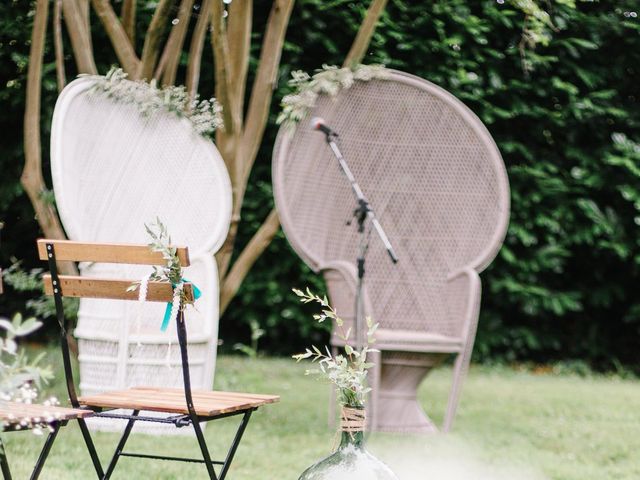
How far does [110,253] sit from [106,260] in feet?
0.07

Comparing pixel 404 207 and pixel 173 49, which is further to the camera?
pixel 404 207

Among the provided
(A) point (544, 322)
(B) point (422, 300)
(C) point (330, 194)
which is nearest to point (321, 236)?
(C) point (330, 194)

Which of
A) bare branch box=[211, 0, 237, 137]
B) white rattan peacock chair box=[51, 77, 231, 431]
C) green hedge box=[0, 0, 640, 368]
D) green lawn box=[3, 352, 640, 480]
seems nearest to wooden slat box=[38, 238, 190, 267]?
green lawn box=[3, 352, 640, 480]

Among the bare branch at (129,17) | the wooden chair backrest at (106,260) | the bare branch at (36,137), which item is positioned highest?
the wooden chair backrest at (106,260)

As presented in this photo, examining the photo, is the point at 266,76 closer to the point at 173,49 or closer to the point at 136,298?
the point at 173,49

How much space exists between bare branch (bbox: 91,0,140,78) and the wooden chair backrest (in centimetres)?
194

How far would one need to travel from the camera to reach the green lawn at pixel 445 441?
2.91m

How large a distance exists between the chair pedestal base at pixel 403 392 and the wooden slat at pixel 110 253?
186 cm

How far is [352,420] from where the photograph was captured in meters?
1.76

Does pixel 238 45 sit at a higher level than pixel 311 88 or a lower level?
higher

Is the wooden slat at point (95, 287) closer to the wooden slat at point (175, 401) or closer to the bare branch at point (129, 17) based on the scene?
the wooden slat at point (175, 401)

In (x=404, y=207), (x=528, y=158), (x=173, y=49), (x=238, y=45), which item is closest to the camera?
(x=238, y=45)

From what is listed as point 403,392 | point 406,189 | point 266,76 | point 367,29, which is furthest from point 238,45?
point 403,392

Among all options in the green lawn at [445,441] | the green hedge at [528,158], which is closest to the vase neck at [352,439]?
the green lawn at [445,441]
